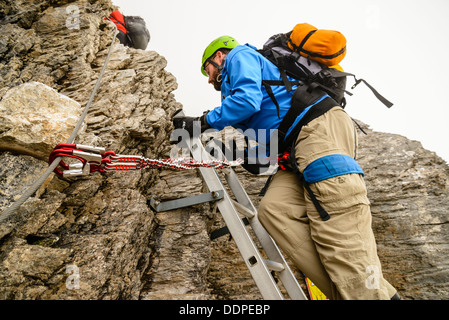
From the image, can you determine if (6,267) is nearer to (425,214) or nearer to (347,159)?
(347,159)

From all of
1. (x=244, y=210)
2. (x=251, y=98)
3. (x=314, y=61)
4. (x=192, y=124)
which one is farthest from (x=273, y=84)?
(x=244, y=210)

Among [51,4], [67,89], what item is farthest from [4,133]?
[51,4]

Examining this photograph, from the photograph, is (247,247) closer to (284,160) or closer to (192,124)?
(284,160)

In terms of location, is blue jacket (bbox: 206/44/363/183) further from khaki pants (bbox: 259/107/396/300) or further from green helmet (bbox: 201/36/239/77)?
green helmet (bbox: 201/36/239/77)

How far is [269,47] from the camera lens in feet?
15.3

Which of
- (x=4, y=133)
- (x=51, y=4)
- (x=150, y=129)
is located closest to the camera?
(x=4, y=133)

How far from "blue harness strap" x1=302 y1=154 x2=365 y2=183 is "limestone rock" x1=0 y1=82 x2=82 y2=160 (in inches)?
A: 136

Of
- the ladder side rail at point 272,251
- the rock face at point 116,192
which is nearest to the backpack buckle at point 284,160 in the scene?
the ladder side rail at point 272,251

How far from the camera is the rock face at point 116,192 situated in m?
2.99

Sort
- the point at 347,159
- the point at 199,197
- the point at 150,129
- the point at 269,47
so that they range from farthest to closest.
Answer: the point at 150,129 → the point at 269,47 → the point at 199,197 → the point at 347,159

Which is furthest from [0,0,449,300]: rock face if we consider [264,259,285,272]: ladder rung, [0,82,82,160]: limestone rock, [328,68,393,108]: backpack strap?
[328,68,393,108]: backpack strap

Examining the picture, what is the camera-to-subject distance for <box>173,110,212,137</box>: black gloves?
14.3ft

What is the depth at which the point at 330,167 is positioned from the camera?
3.15 metres
